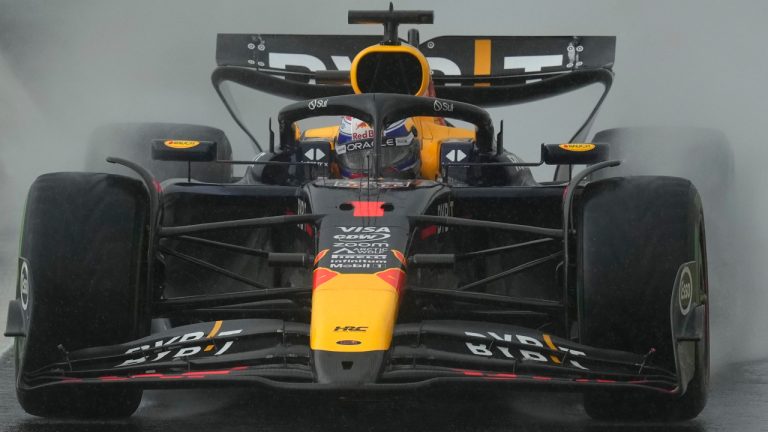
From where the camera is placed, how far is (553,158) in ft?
Result: 22.1

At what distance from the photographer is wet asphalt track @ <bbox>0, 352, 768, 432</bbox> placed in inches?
212

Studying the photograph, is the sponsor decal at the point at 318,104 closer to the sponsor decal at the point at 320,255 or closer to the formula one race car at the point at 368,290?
the formula one race car at the point at 368,290

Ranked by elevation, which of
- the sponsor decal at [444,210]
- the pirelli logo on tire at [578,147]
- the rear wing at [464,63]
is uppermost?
the rear wing at [464,63]

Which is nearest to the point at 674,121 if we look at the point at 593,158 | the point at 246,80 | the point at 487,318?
the point at 246,80

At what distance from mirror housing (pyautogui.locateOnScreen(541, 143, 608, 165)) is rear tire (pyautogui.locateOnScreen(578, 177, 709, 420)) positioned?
1.12 metres

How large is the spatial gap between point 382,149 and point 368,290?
239 centimetres

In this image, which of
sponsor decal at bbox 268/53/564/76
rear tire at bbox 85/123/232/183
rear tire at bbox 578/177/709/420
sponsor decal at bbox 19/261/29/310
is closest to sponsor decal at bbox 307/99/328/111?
rear tire at bbox 578/177/709/420

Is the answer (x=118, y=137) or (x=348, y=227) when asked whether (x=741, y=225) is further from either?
(x=348, y=227)

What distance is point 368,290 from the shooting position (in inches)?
207

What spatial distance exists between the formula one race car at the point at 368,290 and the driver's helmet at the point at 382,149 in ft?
2.09

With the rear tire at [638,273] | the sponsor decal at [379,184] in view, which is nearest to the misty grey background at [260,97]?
the sponsor decal at [379,184]

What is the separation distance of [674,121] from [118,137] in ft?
25.4

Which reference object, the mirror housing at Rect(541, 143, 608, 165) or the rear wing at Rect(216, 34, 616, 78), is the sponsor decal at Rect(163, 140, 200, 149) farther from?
the rear wing at Rect(216, 34, 616, 78)

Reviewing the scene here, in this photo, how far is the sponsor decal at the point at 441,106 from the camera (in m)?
6.74
